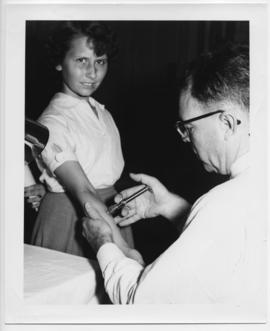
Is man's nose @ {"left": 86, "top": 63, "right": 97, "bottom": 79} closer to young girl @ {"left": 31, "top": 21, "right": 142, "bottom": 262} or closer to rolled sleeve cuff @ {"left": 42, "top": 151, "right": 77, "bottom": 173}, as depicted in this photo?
young girl @ {"left": 31, "top": 21, "right": 142, "bottom": 262}

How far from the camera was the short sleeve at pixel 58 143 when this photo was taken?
31.6 inches

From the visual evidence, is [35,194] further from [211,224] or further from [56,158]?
[211,224]

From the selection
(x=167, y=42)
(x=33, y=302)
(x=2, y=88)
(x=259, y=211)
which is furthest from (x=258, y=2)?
(x=33, y=302)

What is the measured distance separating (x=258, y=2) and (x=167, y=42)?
0.72 ft

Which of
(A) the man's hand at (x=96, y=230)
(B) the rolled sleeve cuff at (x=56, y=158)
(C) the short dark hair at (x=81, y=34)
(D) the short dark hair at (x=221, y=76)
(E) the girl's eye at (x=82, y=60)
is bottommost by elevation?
(A) the man's hand at (x=96, y=230)

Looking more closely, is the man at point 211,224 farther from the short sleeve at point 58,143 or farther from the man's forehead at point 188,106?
the short sleeve at point 58,143

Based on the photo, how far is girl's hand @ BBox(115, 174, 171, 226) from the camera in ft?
2.70

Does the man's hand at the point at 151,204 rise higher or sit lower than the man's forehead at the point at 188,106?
lower

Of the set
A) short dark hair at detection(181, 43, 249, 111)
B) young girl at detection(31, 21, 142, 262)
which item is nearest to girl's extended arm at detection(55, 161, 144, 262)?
young girl at detection(31, 21, 142, 262)

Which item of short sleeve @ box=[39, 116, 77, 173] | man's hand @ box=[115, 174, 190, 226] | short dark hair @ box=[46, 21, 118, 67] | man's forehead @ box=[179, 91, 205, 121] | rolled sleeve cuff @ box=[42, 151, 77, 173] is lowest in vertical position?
man's hand @ box=[115, 174, 190, 226]

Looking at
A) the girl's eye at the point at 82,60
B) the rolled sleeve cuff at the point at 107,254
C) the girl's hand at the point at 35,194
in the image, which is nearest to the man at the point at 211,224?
the rolled sleeve cuff at the point at 107,254

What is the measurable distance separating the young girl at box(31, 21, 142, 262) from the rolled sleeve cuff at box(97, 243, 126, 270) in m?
0.04

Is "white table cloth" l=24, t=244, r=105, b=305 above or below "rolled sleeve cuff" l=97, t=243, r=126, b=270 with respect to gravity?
below

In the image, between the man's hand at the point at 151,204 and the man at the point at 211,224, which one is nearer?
the man at the point at 211,224
